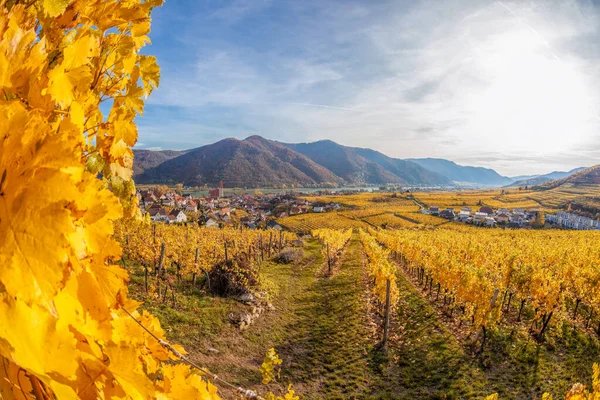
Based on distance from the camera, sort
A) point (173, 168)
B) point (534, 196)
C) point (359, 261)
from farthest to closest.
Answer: point (173, 168) < point (534, 196) < point (359, 261)

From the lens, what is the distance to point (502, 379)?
→ 812cm

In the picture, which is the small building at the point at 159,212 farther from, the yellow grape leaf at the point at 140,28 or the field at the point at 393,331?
the yellow grape leaf at the point at 140,28

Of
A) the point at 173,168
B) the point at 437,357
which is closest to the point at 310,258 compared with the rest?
the point at 437,357

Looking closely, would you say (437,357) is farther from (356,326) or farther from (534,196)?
(534,196)

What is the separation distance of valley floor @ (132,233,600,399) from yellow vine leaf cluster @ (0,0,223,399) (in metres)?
8.21

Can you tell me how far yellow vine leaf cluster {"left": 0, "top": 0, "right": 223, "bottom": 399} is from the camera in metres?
0.39

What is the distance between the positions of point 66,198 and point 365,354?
1051 centimetres

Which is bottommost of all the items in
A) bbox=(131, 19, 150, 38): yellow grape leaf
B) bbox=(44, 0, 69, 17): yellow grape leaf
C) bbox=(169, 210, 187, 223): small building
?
bbox=(169, 210, 187, 223): small building

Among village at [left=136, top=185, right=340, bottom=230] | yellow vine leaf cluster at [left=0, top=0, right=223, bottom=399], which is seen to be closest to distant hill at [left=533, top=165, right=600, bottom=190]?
village at [left=136, top=185, right=340, bottom=230]

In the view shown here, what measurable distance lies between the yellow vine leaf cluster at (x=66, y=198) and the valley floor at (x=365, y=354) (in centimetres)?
821

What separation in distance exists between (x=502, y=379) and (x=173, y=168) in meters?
202

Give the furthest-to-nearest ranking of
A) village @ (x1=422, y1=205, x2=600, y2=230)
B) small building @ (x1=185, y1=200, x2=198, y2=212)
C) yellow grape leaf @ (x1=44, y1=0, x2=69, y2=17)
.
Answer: small building @ (x1=185, y1=200, x2=198, y2=212)
village @ (x1=422, y1=205, x2=600, y2=230)
yellow grape leaf @ (x1=44, y1=0, x2=69, y2=17)

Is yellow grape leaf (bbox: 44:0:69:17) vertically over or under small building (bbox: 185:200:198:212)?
over

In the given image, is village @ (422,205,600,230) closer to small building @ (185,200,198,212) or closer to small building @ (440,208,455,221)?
small building @ (440,208,455,221)
